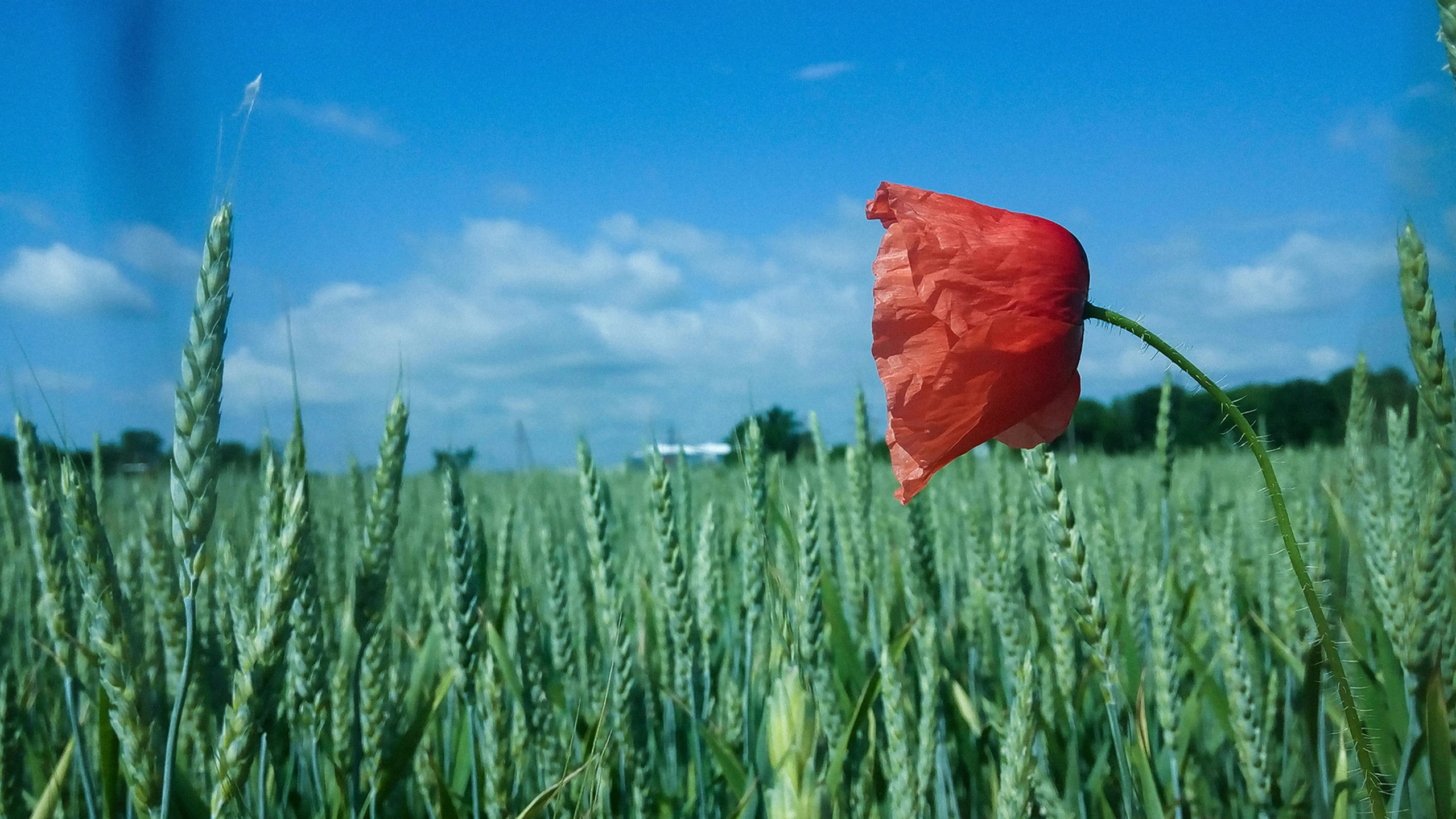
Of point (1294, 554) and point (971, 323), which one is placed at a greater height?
point (971, 323)

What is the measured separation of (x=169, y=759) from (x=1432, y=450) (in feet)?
3.34

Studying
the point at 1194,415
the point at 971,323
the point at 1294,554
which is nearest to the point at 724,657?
the point at 971,323

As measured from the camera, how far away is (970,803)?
4.98 ft

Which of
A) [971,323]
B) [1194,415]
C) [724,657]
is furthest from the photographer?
[1194,415]

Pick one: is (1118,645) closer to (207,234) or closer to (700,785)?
(700,785)

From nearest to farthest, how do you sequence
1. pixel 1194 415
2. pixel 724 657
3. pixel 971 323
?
pixel 971 323, pixel 724 657, pixel 1194 415

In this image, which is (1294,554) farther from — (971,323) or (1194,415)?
(1194,415)

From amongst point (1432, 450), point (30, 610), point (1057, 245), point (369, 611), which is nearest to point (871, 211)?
point (1057, 245)

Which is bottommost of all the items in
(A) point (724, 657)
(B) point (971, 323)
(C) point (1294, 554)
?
(A) point (724, 657)

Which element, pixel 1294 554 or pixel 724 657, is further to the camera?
pixel 724 657

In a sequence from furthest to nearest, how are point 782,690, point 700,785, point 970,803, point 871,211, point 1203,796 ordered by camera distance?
1. point 970,803
2. point 1203,796
3. point 700,785
4. point 871,211
5. point 782,690

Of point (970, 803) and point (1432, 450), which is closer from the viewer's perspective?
point (1432, 450)

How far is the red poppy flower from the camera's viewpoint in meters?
0.67

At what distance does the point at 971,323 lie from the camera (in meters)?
0.67
